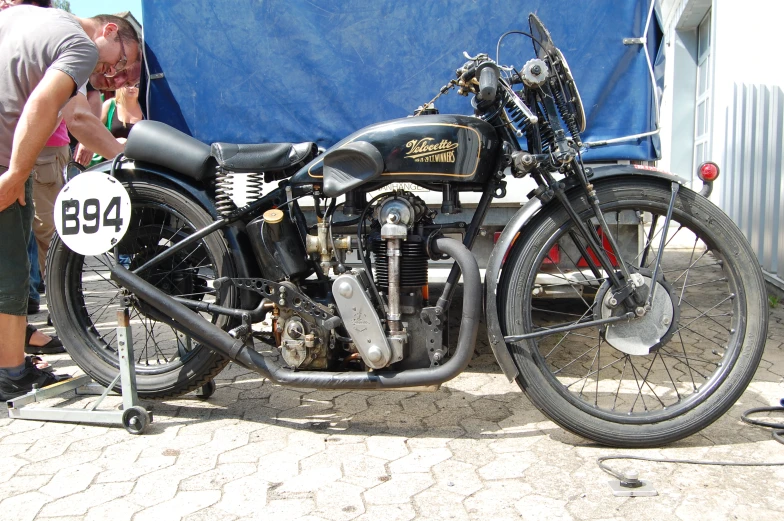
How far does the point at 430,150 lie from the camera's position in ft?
9.03

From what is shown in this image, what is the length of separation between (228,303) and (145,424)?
0.64m

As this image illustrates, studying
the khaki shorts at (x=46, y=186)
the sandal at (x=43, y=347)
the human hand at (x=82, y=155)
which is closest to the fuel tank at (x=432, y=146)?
the sandal at (x=43, y=347)

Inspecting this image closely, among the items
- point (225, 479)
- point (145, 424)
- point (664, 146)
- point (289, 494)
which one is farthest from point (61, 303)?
point (664, 146)

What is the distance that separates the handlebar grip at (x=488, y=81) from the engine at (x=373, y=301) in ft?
1.67

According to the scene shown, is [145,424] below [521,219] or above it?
below

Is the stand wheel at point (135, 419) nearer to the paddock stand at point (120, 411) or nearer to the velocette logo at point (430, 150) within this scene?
the paddock stand at point (120, 411)

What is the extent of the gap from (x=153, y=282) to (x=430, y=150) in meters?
1.51

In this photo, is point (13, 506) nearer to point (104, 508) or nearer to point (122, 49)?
point (104, 508)

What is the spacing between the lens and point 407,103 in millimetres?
4121

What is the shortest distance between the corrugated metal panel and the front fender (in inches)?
135

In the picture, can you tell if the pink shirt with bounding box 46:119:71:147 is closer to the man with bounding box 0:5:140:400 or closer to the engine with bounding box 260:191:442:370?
the man with bounding box 0:5:140:400

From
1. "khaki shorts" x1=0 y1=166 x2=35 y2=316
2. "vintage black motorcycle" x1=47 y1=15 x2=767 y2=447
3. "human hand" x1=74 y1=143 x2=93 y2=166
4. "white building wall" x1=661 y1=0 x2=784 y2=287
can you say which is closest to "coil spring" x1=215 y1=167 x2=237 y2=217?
"vintage black motorcycle" x1=47 y1=15 x2=767 y2=447

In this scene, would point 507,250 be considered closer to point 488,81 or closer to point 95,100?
point 488,81

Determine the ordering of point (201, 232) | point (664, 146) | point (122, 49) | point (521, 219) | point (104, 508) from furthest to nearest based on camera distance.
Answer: point (664, 146) → point (122, 49) → point (201, 232) → point (521, 219) → point (104, 508)
